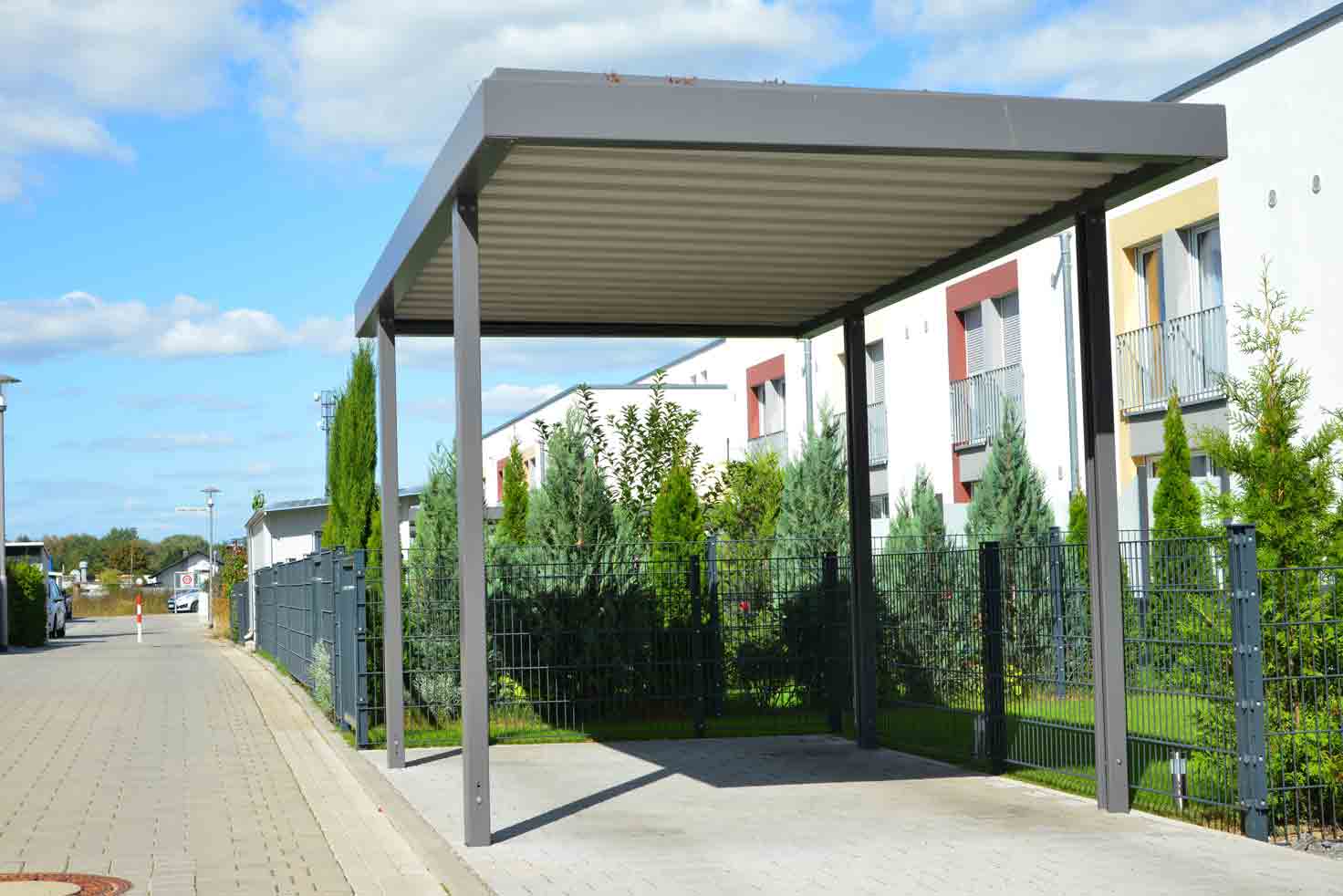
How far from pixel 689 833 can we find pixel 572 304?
532 cm

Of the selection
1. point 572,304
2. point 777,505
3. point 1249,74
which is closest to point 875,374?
point 777,505

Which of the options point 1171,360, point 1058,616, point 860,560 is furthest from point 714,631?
point 1171,360

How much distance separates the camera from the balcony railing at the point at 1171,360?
19484 millimetres

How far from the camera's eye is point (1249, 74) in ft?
58.9

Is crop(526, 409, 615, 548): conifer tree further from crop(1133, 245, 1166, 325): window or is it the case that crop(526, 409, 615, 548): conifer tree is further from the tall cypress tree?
crop(1133, 245, 1166, 325): window

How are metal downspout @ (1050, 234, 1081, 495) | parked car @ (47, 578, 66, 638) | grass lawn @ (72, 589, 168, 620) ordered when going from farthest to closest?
grass lawn @ (72, 589, 168, 620), parked car @ (47, 578, 66, 638), metal downspout @ (1050, 234, 1081, 495)

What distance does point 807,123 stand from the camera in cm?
794

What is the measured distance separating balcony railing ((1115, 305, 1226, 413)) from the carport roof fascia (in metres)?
11.1

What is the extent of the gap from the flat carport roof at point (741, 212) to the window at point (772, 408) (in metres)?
20.9

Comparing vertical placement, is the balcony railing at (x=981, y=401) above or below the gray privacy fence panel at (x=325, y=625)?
above

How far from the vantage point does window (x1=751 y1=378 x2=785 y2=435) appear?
33875 millimetres

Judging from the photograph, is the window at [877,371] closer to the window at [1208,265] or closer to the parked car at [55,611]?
the window at [1208,265]

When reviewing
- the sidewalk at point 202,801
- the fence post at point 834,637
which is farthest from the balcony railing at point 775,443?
the fence post at point 834,637

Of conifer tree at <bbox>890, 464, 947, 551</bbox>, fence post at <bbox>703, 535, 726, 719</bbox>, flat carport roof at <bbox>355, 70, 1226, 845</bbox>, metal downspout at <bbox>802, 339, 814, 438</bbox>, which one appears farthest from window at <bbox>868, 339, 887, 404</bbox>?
flat carport roof at <bbox>355, 70, 1226, 845</bbox>
